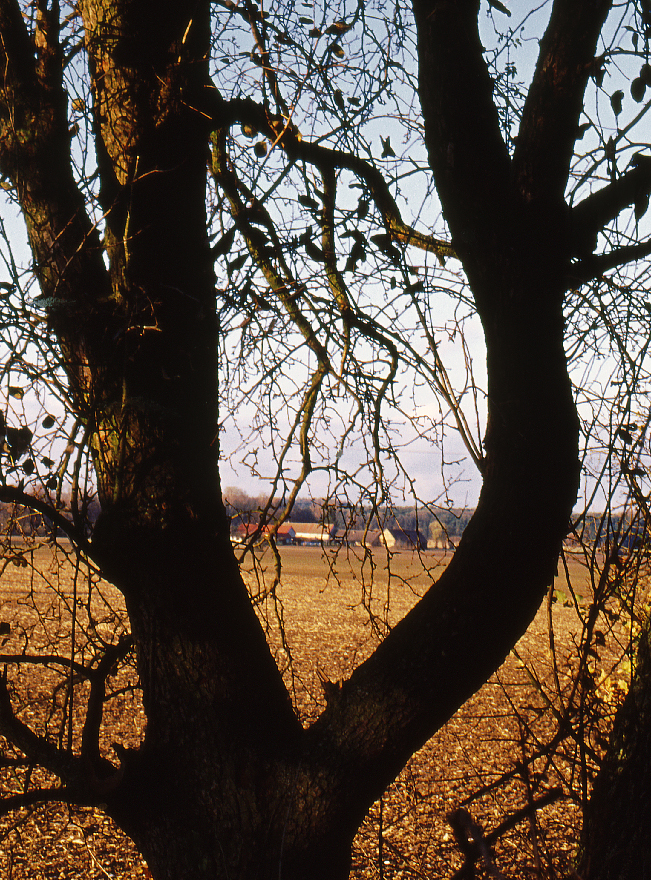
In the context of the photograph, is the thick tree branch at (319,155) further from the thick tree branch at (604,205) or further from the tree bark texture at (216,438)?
the thick tree branch at (604,205)

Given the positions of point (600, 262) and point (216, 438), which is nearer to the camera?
point (600, 262)

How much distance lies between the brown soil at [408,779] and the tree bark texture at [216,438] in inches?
13.1

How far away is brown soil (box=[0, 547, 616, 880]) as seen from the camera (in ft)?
9.70

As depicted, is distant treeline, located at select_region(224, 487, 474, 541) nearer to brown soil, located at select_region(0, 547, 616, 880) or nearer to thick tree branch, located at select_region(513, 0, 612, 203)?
brown soil, located at select_region(0, 547, 616, 880)

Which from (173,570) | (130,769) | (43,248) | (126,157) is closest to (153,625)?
(173,570)

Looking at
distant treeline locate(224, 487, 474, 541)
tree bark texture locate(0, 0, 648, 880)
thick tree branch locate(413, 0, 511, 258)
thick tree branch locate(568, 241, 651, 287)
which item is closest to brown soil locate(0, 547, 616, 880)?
distant treeline locate(224, 487, 474, 541)

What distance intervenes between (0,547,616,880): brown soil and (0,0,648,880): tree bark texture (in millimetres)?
334

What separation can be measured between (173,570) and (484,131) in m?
1.74

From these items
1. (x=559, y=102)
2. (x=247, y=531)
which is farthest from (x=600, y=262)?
(x=247, y=531)

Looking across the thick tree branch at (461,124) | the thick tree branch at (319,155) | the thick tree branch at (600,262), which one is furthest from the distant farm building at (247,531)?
the thick tree branch at (600,262)

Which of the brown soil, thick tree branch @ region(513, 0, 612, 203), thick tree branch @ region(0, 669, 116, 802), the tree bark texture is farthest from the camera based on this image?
the brown soil

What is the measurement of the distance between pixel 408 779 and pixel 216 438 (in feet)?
25.2

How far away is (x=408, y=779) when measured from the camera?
8523 mm

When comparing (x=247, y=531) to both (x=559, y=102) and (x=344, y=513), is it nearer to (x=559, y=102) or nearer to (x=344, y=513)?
(x=344, y=513)
